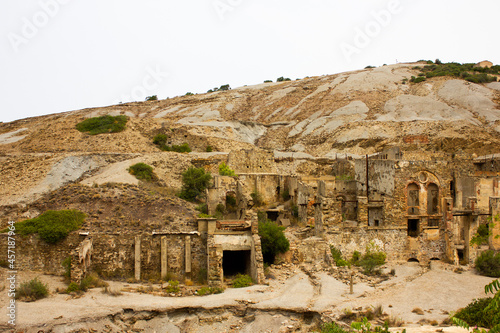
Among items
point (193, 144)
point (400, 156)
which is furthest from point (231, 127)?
point (400, 156)

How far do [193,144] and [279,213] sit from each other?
17.4m

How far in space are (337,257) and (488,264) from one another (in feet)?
18.8

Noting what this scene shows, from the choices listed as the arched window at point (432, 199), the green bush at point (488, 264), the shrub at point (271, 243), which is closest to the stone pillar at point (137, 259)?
the shrub at point (271, 243)

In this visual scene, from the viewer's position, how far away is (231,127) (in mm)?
51656

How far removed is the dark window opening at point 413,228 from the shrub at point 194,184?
11.8 meters

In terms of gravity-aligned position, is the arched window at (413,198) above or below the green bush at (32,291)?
above

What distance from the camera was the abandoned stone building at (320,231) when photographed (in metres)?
17.3

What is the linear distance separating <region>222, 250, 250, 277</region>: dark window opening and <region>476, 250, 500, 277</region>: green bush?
908cm

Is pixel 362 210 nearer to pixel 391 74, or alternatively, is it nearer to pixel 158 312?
pixel 158 312

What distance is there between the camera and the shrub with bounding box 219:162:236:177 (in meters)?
30.9

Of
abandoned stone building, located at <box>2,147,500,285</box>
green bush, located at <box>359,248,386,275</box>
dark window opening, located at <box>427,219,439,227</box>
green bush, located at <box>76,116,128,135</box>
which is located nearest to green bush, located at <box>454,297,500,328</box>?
green bush, located at <box>359,248,386,275</box>

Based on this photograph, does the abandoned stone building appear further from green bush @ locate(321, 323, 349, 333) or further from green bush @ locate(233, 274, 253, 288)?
green bush @ locate(321, 323, 349, 333)

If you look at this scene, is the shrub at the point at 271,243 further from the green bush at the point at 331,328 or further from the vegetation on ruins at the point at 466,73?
the vegetation on ruins at the point at 466,73

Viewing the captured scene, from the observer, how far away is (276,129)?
57312 millimetres
